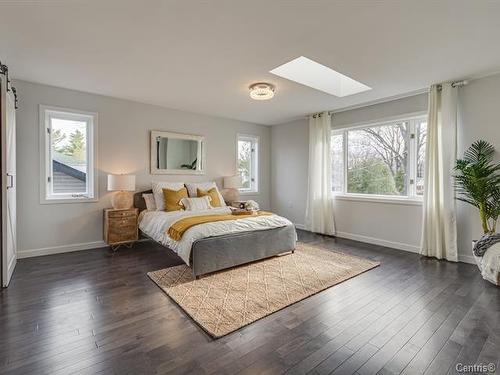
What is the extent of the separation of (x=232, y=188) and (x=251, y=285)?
3015mm

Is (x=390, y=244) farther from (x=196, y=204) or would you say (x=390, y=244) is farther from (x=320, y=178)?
(x=196, y=204)

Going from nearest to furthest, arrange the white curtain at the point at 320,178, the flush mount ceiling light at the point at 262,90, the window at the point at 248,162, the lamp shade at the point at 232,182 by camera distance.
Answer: the flush mount ceiling light at the point at 262,90, the white curtain at the point at 320,178, the lamp shade at the point at 232,182, the window at the point at 248,162

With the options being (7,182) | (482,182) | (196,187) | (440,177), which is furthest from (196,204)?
(482,182)

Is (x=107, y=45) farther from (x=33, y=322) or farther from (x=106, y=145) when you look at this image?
(x=33, y=322)

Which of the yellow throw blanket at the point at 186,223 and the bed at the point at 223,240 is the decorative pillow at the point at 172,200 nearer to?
the bed at the point at 223,240

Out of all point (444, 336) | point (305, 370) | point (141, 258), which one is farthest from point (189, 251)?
point (444, 336)

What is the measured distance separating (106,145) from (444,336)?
488 centimetres

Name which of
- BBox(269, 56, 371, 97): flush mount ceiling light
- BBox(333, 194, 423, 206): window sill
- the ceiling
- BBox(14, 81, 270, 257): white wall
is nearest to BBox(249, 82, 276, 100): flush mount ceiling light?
the ceiling

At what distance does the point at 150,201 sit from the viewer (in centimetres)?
443

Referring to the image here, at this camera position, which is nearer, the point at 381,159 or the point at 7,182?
the point at 7,182

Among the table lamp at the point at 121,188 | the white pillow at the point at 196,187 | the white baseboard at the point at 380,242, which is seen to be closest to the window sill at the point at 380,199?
the white baseboard at the point at 380,242

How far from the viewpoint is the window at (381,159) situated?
13.8 ft

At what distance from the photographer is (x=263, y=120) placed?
6008 mm

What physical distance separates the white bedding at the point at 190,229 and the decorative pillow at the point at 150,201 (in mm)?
144
